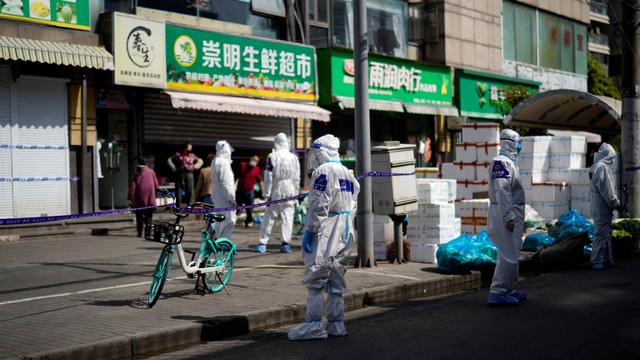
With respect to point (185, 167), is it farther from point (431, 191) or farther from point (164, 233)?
point (164, 233)

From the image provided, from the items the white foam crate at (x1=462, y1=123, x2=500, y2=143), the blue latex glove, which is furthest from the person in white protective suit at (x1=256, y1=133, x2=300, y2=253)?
the blue latex glove

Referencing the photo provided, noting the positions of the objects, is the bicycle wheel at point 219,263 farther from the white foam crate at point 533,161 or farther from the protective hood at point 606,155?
the white foam crate at point 533,161

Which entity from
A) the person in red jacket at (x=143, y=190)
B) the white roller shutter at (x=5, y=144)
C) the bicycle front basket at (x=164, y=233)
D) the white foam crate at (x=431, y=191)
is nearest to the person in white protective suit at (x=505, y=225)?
the white foam crate at (x=431, y=191)

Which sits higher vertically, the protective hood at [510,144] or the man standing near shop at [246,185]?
the protective hood at [510,144]

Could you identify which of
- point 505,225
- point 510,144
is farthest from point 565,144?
point 505,225

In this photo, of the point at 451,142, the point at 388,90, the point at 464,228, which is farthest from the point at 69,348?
the point at 451,142

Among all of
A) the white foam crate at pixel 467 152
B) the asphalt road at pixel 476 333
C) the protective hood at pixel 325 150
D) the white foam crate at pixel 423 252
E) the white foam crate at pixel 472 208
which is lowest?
the asphalt road at pixel 476 333

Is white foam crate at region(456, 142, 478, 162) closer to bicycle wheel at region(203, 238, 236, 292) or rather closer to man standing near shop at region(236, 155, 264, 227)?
man standing near shop at region(236, 155, 264, 227)

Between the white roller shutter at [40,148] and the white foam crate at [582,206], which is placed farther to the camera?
the white foam crate at [582,206]

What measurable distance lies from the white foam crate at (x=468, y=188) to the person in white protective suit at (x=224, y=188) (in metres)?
6.01

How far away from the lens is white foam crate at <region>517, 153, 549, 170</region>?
18.0 m

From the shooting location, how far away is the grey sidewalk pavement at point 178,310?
6.96 metres

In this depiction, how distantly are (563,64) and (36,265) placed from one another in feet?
99.5

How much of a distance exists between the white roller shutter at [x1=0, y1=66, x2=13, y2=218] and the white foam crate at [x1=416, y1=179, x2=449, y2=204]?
948 centimetres
